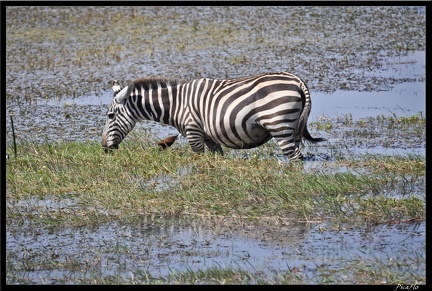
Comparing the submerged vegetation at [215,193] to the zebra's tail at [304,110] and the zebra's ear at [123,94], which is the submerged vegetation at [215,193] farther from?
the zebra's ear at [123,94]

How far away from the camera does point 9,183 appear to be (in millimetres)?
9773

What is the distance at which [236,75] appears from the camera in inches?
658

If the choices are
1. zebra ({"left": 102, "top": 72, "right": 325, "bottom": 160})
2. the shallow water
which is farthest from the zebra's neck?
the shallow water

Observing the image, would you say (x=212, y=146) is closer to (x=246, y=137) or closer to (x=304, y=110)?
(x=246, y=137)

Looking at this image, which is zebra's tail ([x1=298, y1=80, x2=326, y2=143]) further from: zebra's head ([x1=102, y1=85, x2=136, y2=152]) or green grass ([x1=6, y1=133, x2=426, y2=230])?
zebra's head ([x1=102, y1=85, x2=136, y2=152])

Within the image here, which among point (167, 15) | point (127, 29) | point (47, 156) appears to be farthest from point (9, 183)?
point (167, 15)

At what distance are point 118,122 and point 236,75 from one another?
18.0 feet

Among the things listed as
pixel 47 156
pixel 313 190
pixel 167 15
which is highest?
pixel 313 190

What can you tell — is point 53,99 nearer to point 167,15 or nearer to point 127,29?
point 127,29

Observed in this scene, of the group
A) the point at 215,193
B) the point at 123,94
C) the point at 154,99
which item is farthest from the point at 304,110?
the point at 123,94

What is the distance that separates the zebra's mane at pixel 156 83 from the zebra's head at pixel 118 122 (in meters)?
0.15

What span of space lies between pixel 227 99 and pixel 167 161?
1.04 m

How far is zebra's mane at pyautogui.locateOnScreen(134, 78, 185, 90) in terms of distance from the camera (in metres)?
11.5

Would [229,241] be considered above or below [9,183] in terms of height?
above
